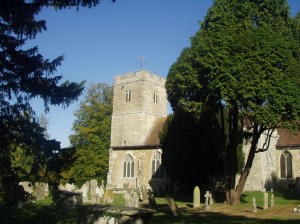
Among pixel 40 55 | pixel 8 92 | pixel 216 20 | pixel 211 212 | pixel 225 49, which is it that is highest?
pixel 216 20

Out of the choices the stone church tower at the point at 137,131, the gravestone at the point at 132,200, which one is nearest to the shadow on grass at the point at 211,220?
the gravestone at the point at 132,200

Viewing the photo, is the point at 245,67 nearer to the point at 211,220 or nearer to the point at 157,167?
the point at 211,220

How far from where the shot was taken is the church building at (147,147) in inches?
1133

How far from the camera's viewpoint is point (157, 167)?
3309 centimetres

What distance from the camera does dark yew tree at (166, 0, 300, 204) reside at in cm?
1617

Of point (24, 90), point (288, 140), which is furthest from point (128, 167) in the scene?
point (24, 90)

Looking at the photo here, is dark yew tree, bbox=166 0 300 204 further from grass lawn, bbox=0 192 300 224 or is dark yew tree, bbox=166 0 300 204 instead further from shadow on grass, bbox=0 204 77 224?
shadow on grass, bbox=0 204 77 224

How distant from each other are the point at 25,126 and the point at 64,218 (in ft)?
15.5

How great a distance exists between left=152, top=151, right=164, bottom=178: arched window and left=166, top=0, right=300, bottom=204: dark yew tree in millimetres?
14200

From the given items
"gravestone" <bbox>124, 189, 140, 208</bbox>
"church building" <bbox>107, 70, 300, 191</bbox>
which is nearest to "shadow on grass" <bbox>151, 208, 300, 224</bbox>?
"gravestone" <bbox>124, 189, 140, 208</bbox>

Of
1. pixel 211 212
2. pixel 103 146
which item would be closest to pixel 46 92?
→ pixel 211 212

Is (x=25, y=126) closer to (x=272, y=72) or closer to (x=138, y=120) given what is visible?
(x=272, y=72)

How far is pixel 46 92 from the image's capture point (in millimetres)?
10250

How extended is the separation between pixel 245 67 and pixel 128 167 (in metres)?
21.3
